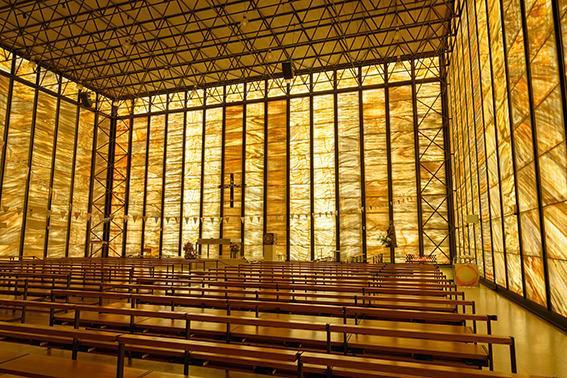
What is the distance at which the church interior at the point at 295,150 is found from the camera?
263 inches

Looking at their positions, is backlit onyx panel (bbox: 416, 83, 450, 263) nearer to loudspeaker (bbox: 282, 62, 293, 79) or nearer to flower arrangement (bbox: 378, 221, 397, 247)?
flower arrangement (bbox: 378, 221, 397, 247)

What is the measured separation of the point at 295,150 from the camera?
62.7ft

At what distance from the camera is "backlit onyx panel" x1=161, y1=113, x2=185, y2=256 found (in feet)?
67.5

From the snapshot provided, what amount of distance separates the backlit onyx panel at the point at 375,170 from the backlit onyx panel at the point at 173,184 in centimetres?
1051

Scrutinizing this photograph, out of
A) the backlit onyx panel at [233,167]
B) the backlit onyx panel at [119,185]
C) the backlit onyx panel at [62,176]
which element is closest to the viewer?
the backlit onyx panel at [62,176]

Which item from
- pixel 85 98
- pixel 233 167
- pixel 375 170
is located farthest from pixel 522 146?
pixel 85 98

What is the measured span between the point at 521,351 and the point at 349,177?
14.1m

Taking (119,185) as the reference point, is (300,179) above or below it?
below

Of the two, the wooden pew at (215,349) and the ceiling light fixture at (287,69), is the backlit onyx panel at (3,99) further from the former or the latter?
the wooden pew at (215,349)

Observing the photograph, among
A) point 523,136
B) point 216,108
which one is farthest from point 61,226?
point 523,136

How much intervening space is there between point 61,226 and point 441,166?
19.7 m

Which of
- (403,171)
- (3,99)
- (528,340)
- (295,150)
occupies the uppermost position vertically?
(3,99)

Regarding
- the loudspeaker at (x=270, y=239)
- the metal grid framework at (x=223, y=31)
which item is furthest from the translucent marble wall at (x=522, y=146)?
the loudspeaker at (x=270, y=239)

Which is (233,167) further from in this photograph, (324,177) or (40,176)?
(40,176)
